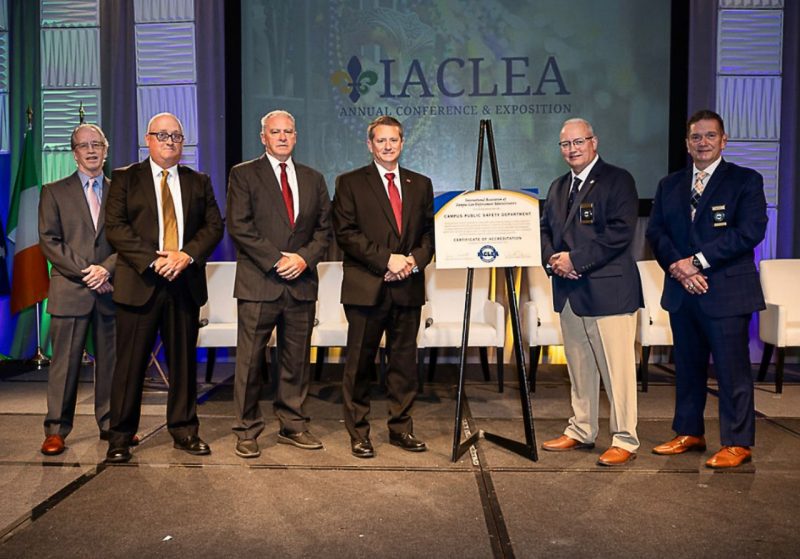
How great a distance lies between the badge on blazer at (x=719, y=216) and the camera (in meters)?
A: 3.68

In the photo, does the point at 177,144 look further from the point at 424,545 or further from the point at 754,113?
the point at 754,113

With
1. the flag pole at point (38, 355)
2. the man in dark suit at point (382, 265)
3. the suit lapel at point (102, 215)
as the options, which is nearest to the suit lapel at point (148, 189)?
the suit lapel at point (102, 215)

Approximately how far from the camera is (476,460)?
380 centimetres

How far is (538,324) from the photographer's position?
227 inches

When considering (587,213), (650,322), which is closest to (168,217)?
(587,213)

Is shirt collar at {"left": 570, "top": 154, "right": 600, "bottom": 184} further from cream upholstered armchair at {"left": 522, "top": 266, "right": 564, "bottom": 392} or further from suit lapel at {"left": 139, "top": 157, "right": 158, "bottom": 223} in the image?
suit lapel at {"left": 139, "top": 157, "right": 158, "bottom": 223}

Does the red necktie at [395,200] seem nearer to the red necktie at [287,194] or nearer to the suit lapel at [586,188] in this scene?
the red necktie at [287,194]

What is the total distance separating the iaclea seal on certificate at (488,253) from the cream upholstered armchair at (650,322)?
2.14 m

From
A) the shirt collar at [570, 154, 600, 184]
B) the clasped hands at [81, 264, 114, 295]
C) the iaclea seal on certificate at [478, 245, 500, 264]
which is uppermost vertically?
the shirt collar at [570, 154, 600, 184]

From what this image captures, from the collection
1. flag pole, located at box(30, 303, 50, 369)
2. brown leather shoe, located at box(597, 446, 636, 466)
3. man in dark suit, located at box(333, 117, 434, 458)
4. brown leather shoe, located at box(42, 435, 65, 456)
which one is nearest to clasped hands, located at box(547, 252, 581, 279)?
man in dark suit, located at box(333, 117, 434, 458)

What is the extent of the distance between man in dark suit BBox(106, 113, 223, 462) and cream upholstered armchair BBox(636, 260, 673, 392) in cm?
323

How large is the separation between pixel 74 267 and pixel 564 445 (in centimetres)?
272

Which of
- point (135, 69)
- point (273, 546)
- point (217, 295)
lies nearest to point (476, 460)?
point (273, 546)

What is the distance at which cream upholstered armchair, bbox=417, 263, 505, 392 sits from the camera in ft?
18.5
